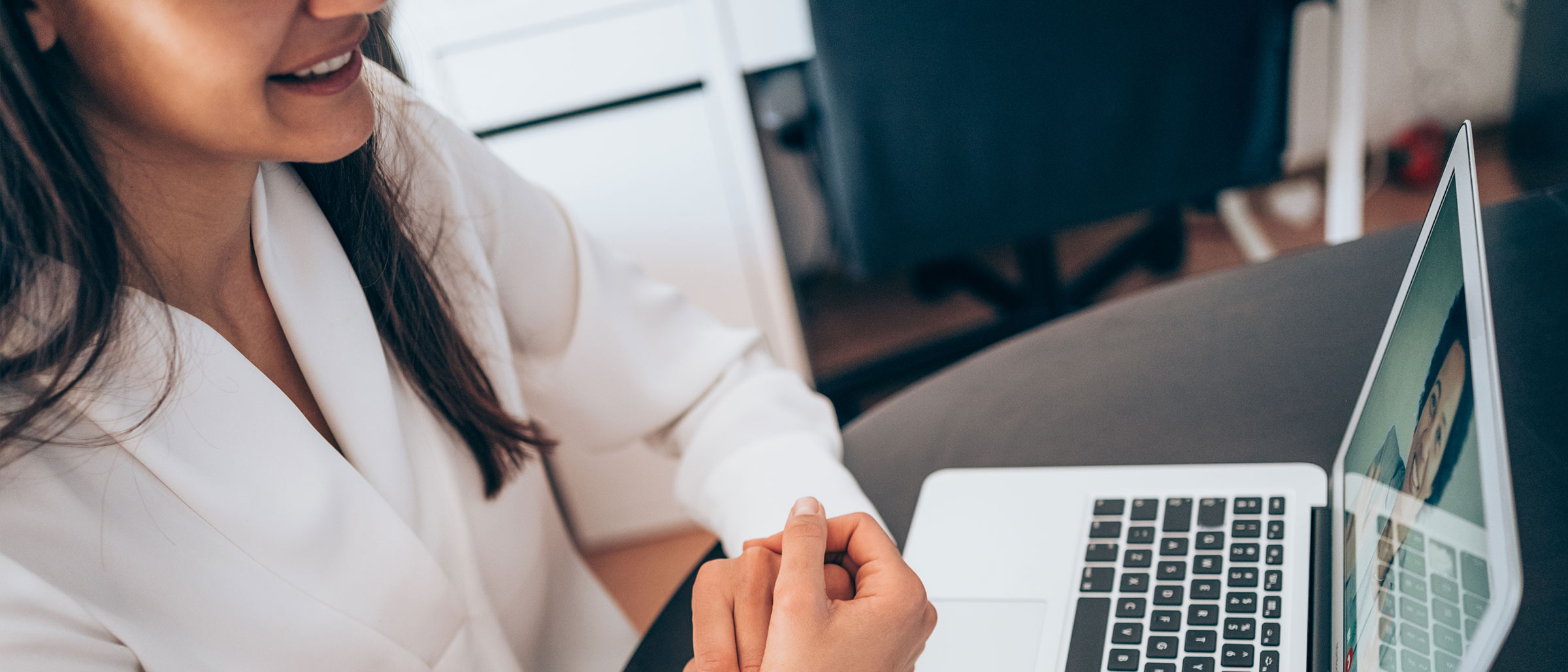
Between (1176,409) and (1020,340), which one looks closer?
(1176,409)

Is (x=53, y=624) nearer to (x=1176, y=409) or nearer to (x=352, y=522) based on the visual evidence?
(x=352, y=522)

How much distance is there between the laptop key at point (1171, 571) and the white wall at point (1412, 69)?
1647mm

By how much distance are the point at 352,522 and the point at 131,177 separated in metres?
0.22

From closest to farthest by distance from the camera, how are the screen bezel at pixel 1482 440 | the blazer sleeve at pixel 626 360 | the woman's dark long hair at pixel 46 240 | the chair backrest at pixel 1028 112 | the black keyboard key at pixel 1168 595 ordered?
the screen bezel at pixel 1482 440 < the woman's dark long hair at pixel 46 240 < the black keyboard key at pixel 1168 595 < the blazer sleeve at pixel 626 360 < the chair backrest at pixel 1028 112

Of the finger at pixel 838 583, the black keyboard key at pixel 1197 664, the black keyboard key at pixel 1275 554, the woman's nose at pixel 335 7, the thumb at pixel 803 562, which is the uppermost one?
the woman's nose at pixel 335 7

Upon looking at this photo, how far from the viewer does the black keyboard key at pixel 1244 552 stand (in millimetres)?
572

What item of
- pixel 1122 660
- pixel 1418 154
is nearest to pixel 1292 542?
pixel 1122 660

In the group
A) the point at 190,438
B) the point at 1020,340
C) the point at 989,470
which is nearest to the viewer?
the point at 190,438

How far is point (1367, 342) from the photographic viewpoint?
27.8 inches

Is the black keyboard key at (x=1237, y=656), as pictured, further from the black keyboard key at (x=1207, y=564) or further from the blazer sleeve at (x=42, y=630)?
the blazer sleeve at (x=42, y=630)

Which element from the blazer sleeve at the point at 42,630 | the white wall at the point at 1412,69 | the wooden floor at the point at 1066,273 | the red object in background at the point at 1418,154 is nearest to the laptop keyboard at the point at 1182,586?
the blazer sleeve at the point at 42,630

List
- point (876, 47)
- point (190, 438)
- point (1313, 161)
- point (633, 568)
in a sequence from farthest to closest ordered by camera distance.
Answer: point (1313, 161), point (633, 568), point (876, 47), point (190, 438)

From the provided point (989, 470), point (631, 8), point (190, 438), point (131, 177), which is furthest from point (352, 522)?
point (631, 8)

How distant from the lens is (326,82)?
1.89ft
